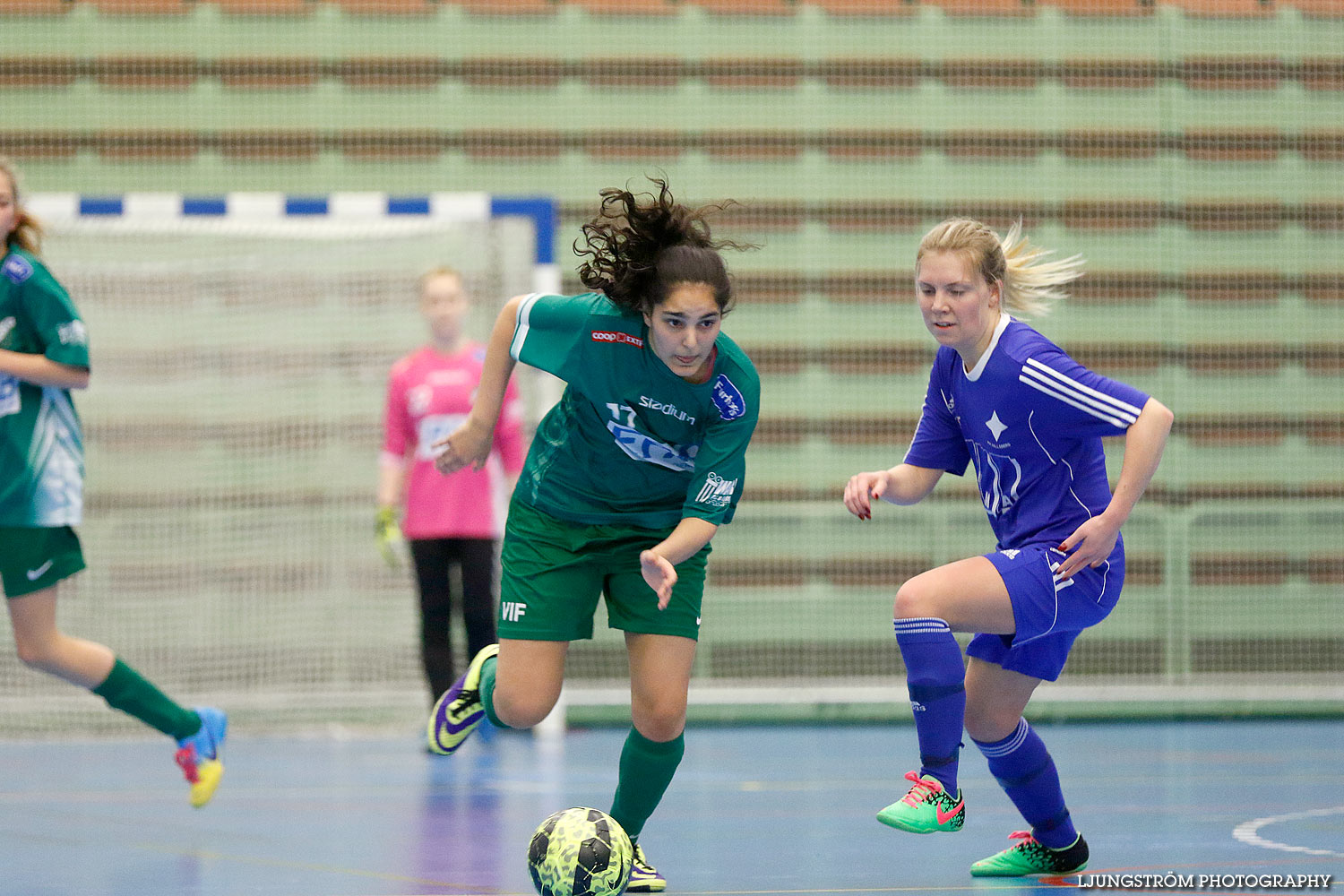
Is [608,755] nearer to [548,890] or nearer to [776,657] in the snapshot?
[776,657]

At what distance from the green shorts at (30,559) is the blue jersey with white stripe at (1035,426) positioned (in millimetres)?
2501

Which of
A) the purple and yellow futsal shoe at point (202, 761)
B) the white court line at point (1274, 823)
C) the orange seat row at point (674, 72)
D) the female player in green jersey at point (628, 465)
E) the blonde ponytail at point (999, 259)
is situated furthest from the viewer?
the orange seat row at point (674, 72)

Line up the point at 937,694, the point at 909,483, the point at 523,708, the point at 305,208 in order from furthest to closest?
the point at 305,208 < the point at 909,483 < the point at 523,708 < the point at 937,694

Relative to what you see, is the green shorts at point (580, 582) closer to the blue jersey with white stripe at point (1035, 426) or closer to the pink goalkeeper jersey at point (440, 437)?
the blue jersey with white stripe at point (1035, 426)

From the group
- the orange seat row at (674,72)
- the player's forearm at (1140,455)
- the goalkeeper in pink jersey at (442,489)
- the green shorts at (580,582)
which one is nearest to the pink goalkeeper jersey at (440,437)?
the goalkeeper in pink jersey at (442,489)

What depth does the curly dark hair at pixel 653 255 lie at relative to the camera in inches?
115

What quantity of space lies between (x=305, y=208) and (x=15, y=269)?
233 centimetres

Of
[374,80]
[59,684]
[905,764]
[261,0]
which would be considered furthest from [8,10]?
[905,764]

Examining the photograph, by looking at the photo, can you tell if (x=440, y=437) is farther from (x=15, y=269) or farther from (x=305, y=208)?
(x=15, y=269)

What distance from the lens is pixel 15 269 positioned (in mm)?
4035

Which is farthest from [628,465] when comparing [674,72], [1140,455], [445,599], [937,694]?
[674,72]

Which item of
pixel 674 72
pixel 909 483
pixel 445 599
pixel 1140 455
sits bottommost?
pixel 445 599

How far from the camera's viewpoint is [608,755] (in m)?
5.69

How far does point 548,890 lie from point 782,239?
494 centimetres
